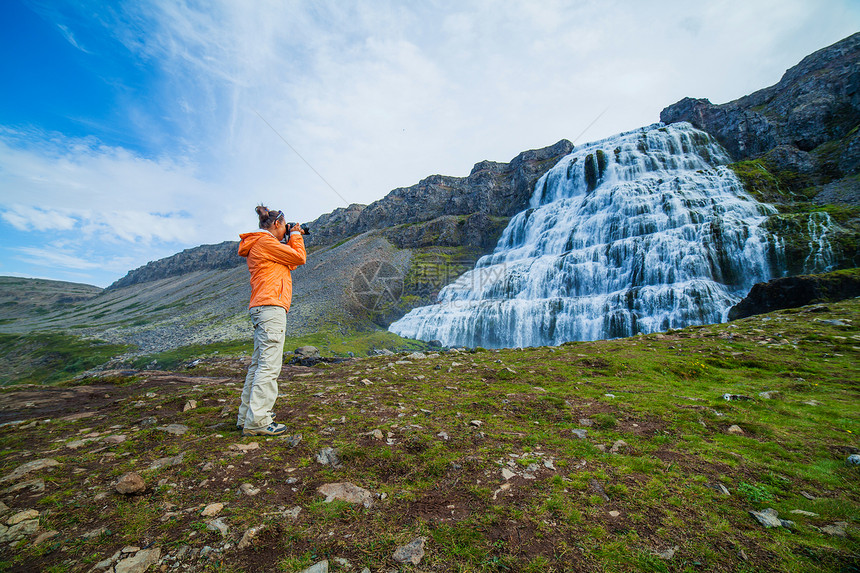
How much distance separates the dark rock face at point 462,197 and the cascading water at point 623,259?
1012 inches

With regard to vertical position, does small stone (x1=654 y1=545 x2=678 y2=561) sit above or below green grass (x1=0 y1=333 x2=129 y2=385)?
above

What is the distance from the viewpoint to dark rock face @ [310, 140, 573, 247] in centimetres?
7925

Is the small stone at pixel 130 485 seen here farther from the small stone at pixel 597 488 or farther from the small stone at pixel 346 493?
the small stone at pixel 597 488

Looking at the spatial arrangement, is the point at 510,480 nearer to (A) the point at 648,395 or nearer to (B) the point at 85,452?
(A) the point at 648,395

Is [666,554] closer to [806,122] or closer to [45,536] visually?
[45,536]

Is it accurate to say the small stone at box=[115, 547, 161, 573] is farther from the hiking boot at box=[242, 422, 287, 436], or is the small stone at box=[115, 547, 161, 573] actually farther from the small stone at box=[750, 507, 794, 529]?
the small stone at box=[750, 507, 794, 529]

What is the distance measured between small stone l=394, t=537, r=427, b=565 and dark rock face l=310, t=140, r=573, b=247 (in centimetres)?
7435

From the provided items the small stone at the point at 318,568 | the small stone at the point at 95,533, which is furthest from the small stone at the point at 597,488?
the small stone at the point at 95,533

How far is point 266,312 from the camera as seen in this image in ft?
18.5

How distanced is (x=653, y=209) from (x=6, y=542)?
44.6 metres

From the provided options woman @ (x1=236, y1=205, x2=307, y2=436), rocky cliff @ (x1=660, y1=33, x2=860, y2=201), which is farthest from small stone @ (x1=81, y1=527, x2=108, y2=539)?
rocky cliff @ (x1=660, y1=33, x2=860, y2=201)

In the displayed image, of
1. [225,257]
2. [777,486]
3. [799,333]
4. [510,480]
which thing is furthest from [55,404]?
[225,257]

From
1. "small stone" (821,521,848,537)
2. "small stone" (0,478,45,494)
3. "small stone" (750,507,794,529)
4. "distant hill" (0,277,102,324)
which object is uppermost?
"distant hill" (0,277,102,324)

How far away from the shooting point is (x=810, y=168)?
39062 millimetres
